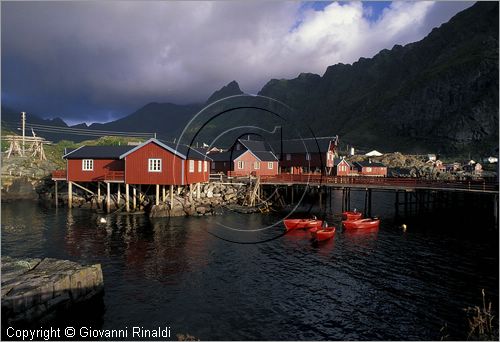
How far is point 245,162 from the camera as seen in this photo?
68.1 m

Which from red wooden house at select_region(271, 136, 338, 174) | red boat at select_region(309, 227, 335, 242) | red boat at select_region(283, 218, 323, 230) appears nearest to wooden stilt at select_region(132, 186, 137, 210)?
red boat at select_region(283, 218, 323, 230)

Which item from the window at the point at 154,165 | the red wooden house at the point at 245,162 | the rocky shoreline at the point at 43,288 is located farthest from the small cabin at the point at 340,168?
the rocky shoreline at the point at 43,288

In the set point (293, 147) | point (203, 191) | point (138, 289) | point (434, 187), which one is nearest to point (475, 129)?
point (293, 147)

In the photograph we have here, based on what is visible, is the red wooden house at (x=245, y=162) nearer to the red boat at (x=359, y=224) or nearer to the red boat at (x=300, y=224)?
the red boat at (x=300, y=224)

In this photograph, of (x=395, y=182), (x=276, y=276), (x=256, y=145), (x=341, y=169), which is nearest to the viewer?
(x=276, y=276)

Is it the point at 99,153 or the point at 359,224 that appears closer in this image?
the point at 359,224

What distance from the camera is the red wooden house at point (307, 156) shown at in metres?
75.2

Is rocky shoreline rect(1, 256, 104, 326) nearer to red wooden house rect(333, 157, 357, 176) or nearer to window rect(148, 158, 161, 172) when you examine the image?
window rect(148, 158, 161, 172)

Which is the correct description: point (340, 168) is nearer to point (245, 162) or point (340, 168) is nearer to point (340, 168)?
point (340, 168)

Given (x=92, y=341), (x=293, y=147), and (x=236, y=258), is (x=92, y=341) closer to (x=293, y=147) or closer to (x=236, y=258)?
(x=236, y=258)

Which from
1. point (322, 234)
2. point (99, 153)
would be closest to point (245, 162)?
point (99, 153)

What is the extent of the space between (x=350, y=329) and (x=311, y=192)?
54217 millimetres

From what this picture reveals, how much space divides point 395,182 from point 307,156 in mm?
30953

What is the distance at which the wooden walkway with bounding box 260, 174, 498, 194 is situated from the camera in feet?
133
